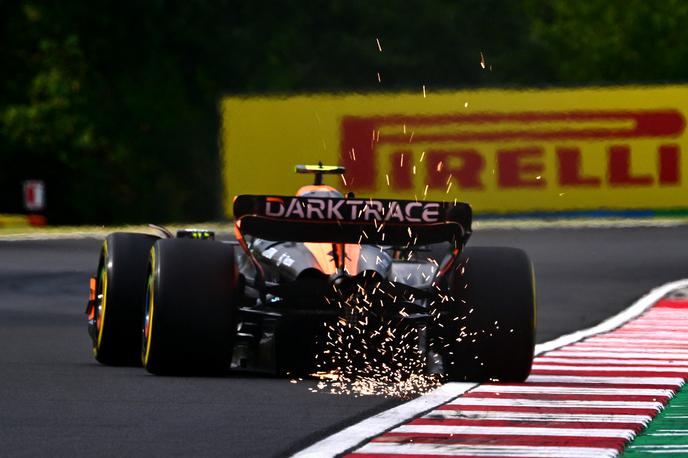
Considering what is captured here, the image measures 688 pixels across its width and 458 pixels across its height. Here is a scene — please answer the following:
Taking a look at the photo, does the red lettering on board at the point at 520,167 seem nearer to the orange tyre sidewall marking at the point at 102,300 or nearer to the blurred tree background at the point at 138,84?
the blurred tree background at the point at 138,84

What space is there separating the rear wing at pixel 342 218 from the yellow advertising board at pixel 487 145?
2660 centimetres

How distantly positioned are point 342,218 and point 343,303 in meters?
0.48

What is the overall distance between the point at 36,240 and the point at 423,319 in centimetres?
2230

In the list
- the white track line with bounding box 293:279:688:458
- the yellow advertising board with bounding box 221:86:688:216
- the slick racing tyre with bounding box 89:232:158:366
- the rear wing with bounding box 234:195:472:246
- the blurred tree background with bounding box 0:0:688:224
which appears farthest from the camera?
the blurred tree background with bounding box 0:0:688:224

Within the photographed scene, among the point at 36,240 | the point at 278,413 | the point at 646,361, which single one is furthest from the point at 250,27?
the point at 278,413

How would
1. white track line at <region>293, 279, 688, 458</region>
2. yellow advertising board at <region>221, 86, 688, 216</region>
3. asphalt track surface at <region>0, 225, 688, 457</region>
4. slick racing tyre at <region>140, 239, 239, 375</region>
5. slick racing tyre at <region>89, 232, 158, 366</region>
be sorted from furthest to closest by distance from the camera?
yellow advertising board at <region>221, 86, 688, 216</region> → slick racing tyre at <region>89, 232, 158, 366</region> → slick racing tyre at <region>140, 239, 239, 375</region> → asphalt track surface at <region>0, 225, 688, 457</region> → white track line at <region>293, 279, 688, 458</region>

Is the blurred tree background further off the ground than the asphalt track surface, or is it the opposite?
the blurred tree background

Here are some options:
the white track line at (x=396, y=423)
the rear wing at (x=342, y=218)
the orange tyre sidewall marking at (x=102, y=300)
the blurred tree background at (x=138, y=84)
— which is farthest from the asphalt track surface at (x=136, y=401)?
the blurred tree background at (x=138, y=84)

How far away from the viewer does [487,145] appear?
38.8 metres

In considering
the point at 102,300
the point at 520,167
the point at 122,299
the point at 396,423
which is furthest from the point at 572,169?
the point at 396,423

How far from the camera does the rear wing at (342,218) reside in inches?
428

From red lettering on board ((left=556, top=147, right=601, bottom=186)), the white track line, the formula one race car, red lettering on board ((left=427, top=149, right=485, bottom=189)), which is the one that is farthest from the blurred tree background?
Answer: the white track line

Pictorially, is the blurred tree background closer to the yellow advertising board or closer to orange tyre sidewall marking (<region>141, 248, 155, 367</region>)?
the yellow advertising board

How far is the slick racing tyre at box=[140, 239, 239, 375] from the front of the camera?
10719mm
